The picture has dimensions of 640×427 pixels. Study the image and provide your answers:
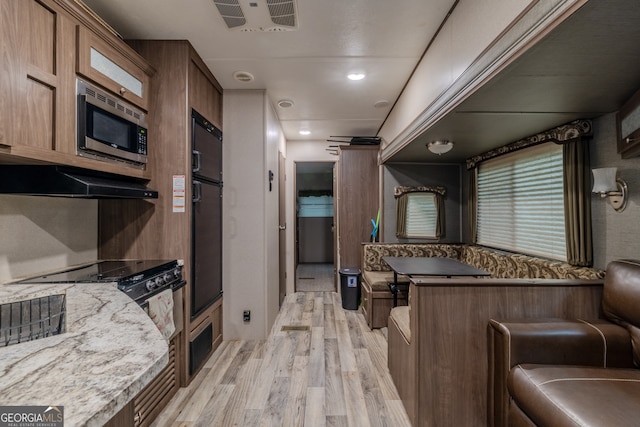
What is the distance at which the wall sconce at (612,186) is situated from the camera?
5.95 feet

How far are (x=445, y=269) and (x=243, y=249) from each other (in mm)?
1975

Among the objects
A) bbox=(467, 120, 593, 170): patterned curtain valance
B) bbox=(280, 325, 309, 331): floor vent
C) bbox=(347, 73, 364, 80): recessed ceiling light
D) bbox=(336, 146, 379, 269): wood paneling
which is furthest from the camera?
bbox=(336, 146, 379, 269): wood paneling

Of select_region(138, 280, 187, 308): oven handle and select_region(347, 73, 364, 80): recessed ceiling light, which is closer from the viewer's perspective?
select_region(138, 280, 187, 308): oven handle

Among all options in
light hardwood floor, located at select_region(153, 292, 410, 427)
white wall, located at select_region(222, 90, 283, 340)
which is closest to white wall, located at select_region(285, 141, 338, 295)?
light hardwood floor, located at select_region(153, 292, 410, 427)

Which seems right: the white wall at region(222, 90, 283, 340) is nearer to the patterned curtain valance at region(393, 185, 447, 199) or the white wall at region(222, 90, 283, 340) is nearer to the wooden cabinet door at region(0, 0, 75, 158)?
the wooden cabinet door at region(0, 0, 75, 158)

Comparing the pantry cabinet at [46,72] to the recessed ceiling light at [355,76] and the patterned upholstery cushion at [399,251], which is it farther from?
the patterned upholstery cushion at [399,251]

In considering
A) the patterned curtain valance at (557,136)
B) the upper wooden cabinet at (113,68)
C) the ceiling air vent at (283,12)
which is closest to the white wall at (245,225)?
the upper wooden cabinet at (113,68)

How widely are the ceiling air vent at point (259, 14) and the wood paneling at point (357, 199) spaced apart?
2.42 metres

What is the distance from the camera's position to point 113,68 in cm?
180

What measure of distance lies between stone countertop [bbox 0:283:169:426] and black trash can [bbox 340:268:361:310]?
122 inches

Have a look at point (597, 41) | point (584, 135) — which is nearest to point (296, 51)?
point (597, 41)

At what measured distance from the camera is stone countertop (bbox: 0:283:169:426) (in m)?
0.54

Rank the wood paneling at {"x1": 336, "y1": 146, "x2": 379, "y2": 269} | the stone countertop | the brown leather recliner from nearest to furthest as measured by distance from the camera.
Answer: the stone countertop, the brown leather recliner, the wood paneling at {"x1": 336, "y1": 146, "x2": 379, "y2": 269}

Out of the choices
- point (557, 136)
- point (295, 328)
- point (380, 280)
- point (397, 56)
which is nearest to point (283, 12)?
point (397, 56)
